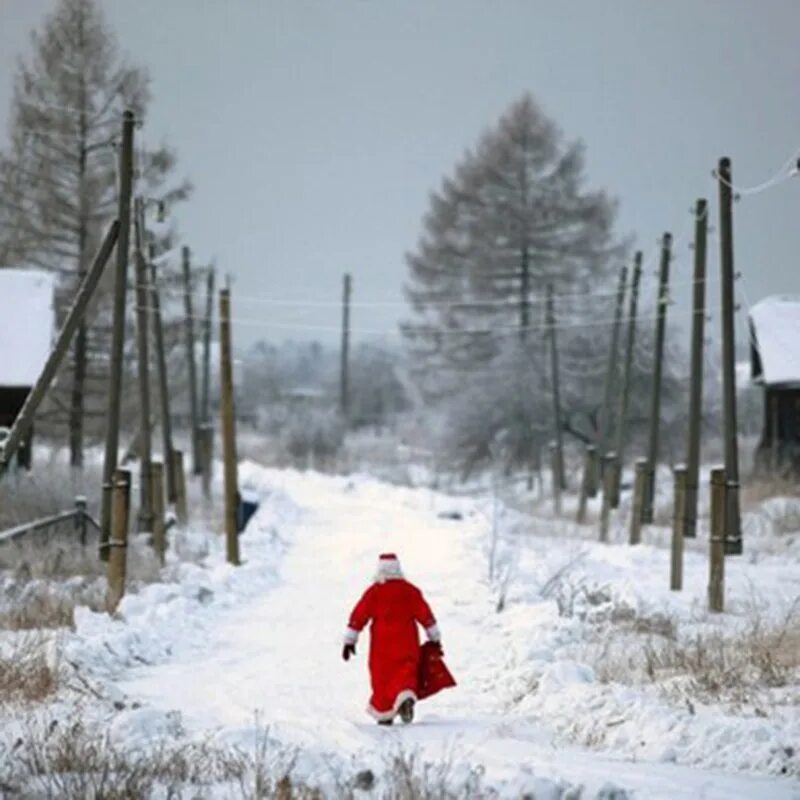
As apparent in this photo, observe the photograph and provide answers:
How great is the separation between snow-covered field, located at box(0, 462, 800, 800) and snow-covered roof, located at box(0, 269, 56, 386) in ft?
22.3

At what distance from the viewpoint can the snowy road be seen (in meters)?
6.51

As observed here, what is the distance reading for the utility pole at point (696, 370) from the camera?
59.3ft

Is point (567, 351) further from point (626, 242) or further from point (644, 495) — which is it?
point (644, 495)

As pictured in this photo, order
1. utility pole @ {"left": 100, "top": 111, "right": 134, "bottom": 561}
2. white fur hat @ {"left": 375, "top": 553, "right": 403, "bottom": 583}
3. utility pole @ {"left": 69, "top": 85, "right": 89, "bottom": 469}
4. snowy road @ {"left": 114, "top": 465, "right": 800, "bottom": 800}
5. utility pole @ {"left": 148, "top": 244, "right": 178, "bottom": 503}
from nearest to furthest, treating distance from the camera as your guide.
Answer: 1. snowy road @ {"left": 114, "top": 465, "right": 800, "bottom": 800}
2. white fur hat @ {"left": 375, "top": 553, "right": 403, "bottom": 583}
3. utility pole @ {"left": 100, "top": 111, "right": 134, "bottom": 561}
4. utility pole @ {"left": 148, "top": 244, "right": 178, "bottom": 503}
5. utility pole @ {"left": 69, "top": 85, "right": 89, "bottom": 469}

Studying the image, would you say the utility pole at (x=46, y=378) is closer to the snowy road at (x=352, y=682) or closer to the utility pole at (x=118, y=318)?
the utility pole at (x=118, y=318)

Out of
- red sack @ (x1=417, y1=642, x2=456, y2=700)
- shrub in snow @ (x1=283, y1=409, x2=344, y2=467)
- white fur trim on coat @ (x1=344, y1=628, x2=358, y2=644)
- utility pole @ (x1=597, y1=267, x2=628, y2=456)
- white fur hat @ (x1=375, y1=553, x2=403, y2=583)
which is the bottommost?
red sack @ (x1=417, y1=642, x2=456, y2=700)

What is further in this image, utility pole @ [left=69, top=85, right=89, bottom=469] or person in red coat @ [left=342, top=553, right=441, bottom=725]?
utility pole @ [left=69, top=85, right=89, bottom=469]

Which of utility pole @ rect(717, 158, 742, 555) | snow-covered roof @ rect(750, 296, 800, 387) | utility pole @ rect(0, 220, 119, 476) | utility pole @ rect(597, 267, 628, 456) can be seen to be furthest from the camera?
snow-covered roof @ rect(750, 296, 800, 387)

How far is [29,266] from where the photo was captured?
89.5 ft

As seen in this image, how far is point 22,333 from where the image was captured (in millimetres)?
24875

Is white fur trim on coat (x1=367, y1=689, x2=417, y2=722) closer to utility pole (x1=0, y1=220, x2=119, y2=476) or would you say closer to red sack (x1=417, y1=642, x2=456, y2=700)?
red sack (x1=417, y1=642, x2=456, y2=700)

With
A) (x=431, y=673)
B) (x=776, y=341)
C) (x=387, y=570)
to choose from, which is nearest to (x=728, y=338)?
(x=387, y=570)

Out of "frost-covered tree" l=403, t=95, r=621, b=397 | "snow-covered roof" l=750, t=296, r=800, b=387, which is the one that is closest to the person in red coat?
"snow-covered roof" l=750, t=296, r=800, b=387

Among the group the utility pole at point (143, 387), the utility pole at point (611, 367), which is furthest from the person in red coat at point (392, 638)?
the utility pole at point (611, 367)
